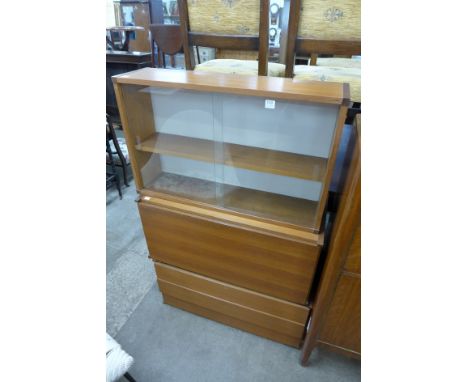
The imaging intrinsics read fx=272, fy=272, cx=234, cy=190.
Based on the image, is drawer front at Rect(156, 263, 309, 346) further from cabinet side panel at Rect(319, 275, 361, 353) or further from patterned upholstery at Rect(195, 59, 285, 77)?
patterned upholstery at Rect(195, 59, 285, 77)

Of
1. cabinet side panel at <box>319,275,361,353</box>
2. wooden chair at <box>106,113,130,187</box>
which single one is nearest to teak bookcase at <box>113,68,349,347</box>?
cabinet side panel at <box>319,275,361,353</box>

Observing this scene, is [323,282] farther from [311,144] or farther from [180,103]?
[180,103]

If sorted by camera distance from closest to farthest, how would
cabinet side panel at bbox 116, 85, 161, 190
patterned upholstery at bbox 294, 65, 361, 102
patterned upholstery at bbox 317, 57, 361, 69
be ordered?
cabinet side panel at bbox 116, 85, 161, 190
patterned upholstery at bbox 294, 65, 361, 102
patterned upholstery at bbox 317, 57, 361, 69

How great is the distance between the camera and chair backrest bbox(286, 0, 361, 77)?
937 mm

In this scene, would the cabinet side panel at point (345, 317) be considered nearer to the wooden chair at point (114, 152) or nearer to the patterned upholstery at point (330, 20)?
the patterned upholstery at point (330, 20)

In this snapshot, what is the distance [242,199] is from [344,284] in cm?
50

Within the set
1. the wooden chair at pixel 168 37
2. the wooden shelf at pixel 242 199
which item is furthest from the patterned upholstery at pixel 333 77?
the wooden chair at pixel 168 37

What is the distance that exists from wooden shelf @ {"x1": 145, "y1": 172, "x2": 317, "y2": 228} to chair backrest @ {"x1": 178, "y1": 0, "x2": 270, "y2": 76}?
52 centimetres

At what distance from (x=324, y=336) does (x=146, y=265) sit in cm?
116

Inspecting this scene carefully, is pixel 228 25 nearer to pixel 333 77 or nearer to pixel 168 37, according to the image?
pixel 333 77

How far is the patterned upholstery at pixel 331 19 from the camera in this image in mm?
929

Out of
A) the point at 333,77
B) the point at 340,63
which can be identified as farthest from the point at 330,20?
the point at 340,63

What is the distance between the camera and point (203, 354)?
1303 millimetres

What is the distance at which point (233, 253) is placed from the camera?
114cm
